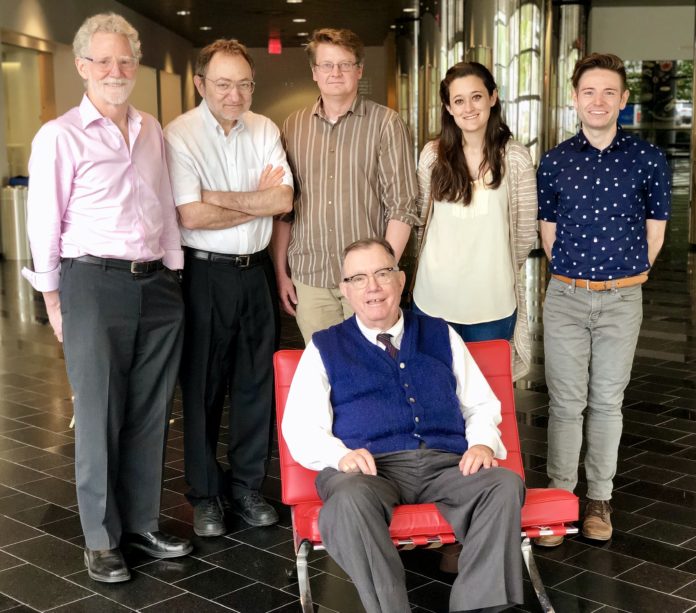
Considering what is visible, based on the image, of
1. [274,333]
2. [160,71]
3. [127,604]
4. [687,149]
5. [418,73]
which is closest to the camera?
[127,604]

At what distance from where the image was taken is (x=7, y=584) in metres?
3.65

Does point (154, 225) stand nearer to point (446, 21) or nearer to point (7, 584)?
point (7, 584)

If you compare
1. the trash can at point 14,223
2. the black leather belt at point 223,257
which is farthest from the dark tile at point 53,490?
the trash can at point 14,223

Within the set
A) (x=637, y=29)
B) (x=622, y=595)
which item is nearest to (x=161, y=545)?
(x=622, y=595)

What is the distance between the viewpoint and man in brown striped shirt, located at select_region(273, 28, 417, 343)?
4.09 m

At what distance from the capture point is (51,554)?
155 inches

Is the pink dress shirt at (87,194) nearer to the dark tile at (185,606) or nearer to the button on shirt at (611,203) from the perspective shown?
the dark tile at (185,606)

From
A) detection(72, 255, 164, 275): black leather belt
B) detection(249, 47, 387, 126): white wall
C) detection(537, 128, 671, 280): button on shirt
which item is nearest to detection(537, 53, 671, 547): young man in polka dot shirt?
detection(537, 128, 671, 280): button on shirt

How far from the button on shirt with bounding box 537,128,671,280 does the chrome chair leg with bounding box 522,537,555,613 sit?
1.09 meters

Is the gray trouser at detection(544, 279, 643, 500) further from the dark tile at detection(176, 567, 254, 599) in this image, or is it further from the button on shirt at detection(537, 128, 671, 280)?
the dark tile at detection(176, 567, 254, 599)

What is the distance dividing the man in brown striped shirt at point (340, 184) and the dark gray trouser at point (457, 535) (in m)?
1.25

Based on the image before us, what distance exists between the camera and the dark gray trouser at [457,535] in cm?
288

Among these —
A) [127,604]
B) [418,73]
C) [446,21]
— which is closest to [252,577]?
[127,604]

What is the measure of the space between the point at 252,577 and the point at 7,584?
2.95ft
